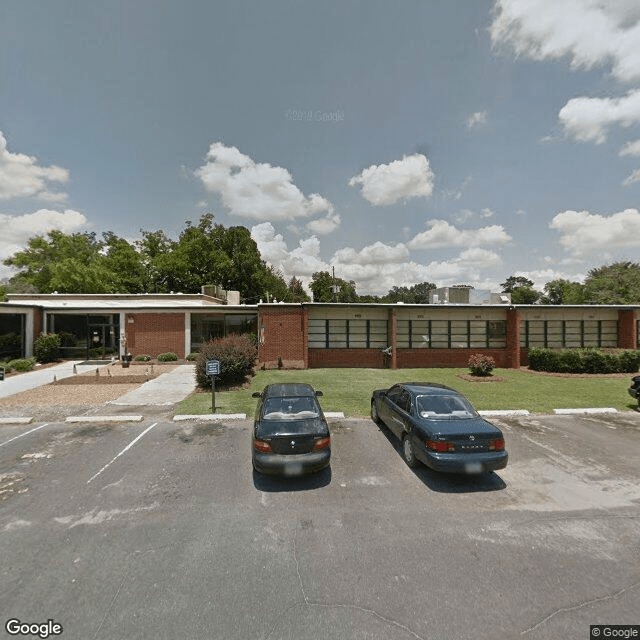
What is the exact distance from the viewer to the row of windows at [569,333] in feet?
77.0

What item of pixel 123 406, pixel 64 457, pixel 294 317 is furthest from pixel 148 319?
pixel 64 457

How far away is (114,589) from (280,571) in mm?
2058

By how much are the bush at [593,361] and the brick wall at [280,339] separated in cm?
1530

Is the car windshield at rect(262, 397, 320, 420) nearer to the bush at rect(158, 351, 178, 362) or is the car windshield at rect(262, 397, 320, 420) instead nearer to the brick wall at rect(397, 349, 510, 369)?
the brick wall at rect(397, 349, 510, 369)

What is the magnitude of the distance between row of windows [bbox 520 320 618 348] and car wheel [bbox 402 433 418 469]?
64.0 feet

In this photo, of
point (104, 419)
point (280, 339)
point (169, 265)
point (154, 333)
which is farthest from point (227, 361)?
point (169, 265)

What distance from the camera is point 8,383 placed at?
56.4ft

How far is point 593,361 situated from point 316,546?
70.9 ft

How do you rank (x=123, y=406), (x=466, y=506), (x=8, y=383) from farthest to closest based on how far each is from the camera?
(x=8, y=383) < (x=123, y=406) < (x=466, y=506)

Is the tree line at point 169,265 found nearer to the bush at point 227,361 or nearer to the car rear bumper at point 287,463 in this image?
the bush at point 227,361

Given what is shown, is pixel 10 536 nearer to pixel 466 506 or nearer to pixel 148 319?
pixel 466 506

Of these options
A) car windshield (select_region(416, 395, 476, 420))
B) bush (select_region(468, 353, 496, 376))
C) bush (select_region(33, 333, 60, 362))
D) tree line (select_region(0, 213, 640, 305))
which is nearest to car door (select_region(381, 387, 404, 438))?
car windshield (select_region(416, 395, 476, 420))

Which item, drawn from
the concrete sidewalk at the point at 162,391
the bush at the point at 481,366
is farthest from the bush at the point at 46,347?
the bush at the point at 481,366

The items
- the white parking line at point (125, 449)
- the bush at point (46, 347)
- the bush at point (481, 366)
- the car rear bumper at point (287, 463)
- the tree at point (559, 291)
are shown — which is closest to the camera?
the car rear bumper at point (287, 463)
